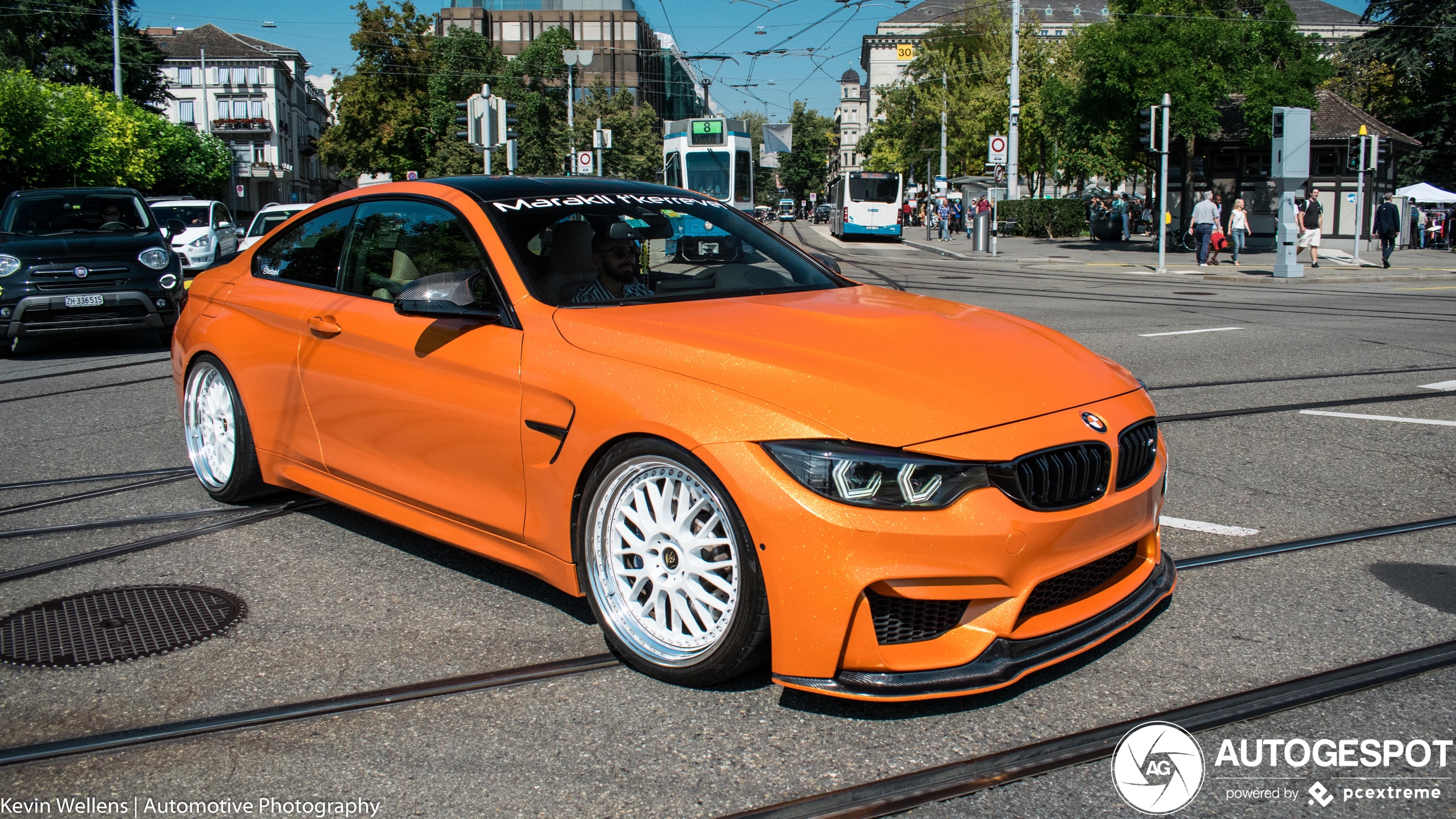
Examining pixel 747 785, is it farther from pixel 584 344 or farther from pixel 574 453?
pixel 584 344

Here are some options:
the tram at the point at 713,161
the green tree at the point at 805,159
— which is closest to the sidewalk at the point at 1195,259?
the tram at the point at 713,161

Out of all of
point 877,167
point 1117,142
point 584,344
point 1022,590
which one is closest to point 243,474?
point 584,344

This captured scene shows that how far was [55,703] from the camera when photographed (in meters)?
3.30

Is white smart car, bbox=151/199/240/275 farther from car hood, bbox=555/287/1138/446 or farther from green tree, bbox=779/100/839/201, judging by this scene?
green tree, bbox=779/100/839/201

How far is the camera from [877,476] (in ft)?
9.46

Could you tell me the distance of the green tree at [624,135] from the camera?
57.1 m

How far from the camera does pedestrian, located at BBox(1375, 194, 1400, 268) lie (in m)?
24.9

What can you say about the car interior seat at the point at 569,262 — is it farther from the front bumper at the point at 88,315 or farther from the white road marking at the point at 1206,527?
the front bumper at the point at 88,315

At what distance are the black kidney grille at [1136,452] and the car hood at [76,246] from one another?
1090 cm

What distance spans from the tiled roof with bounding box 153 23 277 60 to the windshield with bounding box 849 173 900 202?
83.4m

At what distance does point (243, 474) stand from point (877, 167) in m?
91.8

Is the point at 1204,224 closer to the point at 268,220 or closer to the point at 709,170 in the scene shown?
the point at 709,170

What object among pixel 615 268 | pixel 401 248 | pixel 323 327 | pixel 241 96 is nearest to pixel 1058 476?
pixel 615 268

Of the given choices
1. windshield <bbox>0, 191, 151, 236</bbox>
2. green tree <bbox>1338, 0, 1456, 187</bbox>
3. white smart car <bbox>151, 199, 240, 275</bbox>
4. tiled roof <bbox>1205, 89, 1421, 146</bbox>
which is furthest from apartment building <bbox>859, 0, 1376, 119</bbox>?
windshield <bbox>0, 191, 151, 236</bbox>
